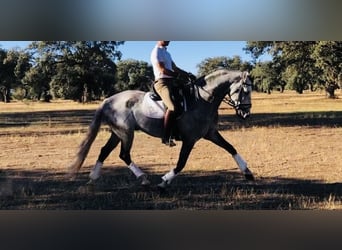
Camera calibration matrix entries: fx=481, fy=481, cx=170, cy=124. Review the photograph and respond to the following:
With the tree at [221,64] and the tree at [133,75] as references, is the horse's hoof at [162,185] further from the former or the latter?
the tree at [221,64]

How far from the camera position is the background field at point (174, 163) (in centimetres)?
517

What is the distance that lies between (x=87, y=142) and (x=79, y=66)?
0.86m

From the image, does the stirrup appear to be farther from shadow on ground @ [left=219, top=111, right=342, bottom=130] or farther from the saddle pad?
shadow on ground @ [left=219, top=111, right=342, bottom=130]

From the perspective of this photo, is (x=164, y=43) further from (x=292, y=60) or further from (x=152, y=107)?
(x=292, y=60)

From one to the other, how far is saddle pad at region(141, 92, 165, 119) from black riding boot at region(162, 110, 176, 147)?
0.07 metres

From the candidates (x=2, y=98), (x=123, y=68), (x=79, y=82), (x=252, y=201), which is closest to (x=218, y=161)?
(x=252, y=201)

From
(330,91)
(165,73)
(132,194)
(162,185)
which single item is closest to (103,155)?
(132,194)

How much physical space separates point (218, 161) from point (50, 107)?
6.46 ft

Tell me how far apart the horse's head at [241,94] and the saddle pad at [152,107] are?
2.47ft

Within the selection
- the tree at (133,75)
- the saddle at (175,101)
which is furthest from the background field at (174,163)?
the tree at (133,75)

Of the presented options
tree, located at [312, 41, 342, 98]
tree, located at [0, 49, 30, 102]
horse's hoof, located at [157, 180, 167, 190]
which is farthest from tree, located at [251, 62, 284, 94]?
tree, located at [0, 49, 30, 102]
